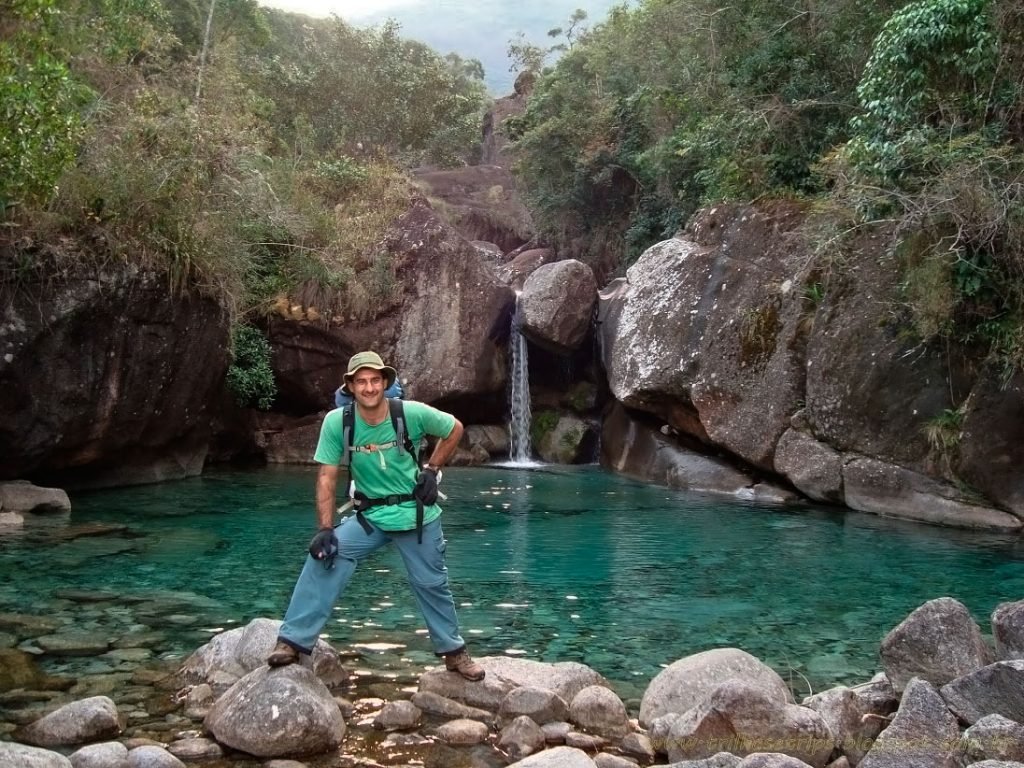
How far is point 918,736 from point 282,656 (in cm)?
346

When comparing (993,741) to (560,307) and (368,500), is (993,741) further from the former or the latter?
(560,307)

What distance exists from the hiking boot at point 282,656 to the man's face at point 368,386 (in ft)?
4.82

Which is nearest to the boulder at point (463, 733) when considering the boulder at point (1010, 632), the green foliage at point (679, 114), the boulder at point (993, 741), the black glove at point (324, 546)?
the black glove at point (324, 546)

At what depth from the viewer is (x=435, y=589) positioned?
5.91 metres

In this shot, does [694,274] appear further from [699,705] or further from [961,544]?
[699,705]

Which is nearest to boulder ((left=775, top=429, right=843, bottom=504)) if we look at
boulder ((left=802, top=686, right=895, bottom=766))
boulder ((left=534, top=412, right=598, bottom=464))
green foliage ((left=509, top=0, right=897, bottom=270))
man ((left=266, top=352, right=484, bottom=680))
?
green foliage ((left=509, top=0, right=897, bottom=270))

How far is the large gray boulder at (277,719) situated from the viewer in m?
5.03

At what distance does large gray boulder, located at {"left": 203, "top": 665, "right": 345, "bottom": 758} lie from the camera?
198 inches

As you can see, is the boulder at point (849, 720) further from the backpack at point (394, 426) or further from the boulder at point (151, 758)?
the boulder at point (151, 758)

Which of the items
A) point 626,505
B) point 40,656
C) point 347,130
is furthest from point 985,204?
point 347,130

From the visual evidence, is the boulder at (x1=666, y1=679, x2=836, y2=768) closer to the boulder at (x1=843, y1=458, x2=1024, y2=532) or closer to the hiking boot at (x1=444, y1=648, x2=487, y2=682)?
the hiking boot at (x1=444, y1=648, x2=487, y2=682)

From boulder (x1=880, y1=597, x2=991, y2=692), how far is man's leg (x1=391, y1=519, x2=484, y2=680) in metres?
2.58

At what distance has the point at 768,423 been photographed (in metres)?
16.8

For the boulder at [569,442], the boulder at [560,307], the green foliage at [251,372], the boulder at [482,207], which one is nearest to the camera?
the green foliage at [251,372]
